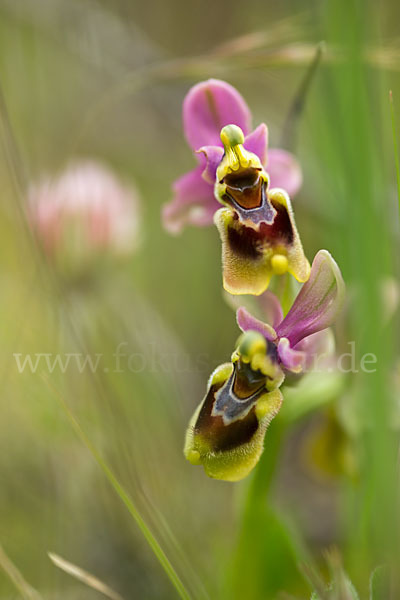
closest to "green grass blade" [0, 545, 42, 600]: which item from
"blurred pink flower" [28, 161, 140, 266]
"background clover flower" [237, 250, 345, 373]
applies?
"background clover flower" [237, 250, 345, 373]

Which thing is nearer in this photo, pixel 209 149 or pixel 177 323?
pixel 209 149

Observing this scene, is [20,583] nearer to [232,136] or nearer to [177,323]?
[232,136]

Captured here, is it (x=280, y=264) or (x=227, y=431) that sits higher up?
(x=280, y=264)

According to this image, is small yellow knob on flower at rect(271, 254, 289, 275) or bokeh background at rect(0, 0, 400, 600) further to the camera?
bokeh background at rect(0, 0, 400, 600)

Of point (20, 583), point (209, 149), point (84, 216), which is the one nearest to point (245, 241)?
point (209, 149)

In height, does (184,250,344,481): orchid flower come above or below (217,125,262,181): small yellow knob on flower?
below

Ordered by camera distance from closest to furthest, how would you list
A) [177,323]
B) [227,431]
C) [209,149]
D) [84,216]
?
[227,431], [209,149], [84,216], [177,323]

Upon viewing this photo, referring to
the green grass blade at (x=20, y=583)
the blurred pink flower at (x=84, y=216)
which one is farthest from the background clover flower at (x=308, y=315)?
the blurred pink flower at (x=84, y=216)

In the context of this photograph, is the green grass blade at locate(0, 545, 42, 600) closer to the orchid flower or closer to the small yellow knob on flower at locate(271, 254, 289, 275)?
the orchid flower
